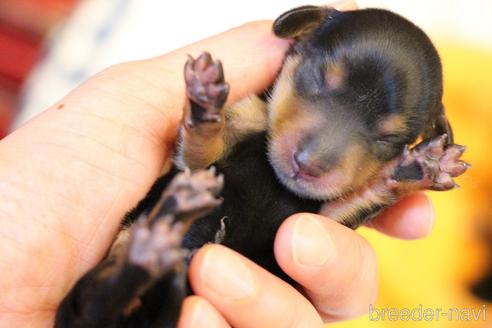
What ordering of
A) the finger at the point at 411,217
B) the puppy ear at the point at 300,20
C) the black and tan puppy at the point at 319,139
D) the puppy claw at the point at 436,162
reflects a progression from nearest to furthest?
the black and tan puppy at the point at 319,139
the puppy claw at the point at 436,162
the puppy ear at the point at 300,20
the finger at the point at 411,217

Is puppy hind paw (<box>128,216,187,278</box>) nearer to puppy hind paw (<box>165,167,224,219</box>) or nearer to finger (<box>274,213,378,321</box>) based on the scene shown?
puppy hind paw (<box>165,167,224,219</box>)

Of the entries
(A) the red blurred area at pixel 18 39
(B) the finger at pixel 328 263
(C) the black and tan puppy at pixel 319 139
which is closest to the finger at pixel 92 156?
(C) the black and tan puppy at pixel 319 139

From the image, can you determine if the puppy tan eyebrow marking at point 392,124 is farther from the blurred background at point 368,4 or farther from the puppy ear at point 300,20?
the blurred background at point 368,4

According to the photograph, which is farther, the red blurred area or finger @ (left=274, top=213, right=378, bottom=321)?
the red blurred area

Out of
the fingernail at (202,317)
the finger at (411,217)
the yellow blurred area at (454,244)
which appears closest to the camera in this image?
the fingernail at (202,317)

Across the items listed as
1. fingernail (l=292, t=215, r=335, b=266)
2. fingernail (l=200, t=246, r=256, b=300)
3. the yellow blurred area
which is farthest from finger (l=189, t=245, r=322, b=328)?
the yellow blurred area

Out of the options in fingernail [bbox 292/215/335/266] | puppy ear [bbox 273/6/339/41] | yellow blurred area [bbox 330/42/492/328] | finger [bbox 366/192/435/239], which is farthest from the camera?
yellow blurred area [bbox 330/42/492/328]

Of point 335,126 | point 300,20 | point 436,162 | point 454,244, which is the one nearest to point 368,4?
point 454,244

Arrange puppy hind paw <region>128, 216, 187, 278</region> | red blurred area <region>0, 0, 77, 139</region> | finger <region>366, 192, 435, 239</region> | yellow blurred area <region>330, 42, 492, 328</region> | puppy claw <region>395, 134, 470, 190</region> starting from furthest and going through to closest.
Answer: red blurred area <region>0, 0, 77, 139</region> → yellow blurred area <region>330, 42, 492, 328</region> → finger <region>366, 192, 435, 239</region> → puppy claw <region>395, 134, 470, 190</region> → puppy hind paw <region>128, 216, 187, 278</region>
